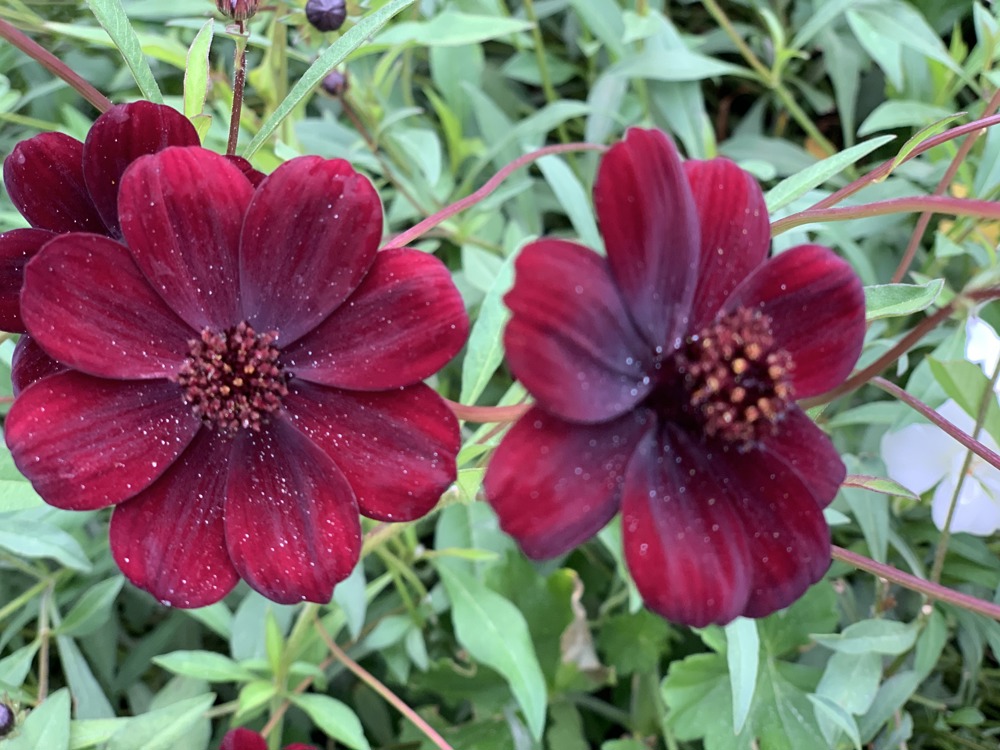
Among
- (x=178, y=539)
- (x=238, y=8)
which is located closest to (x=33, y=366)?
(x=178, y=539)

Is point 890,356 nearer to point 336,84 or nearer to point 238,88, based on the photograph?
point 238,88

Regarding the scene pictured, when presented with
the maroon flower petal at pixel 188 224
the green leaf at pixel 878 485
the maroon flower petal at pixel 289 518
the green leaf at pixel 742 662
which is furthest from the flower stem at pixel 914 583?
Result: the maroon flower petal at pixel 188 224

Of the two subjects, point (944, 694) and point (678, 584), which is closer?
point (678, 584)

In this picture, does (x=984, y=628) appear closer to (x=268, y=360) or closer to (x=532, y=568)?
(x=532, y=568)

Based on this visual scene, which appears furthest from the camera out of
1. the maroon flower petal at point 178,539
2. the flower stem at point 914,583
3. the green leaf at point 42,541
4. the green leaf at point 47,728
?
the green leaf at point 42,541

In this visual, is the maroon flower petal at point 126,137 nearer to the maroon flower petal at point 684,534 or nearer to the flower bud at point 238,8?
the flower bud at point 238,8

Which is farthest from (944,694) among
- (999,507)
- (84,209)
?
(84,209)

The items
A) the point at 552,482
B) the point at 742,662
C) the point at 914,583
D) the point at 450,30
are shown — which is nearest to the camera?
the point at 552,482
